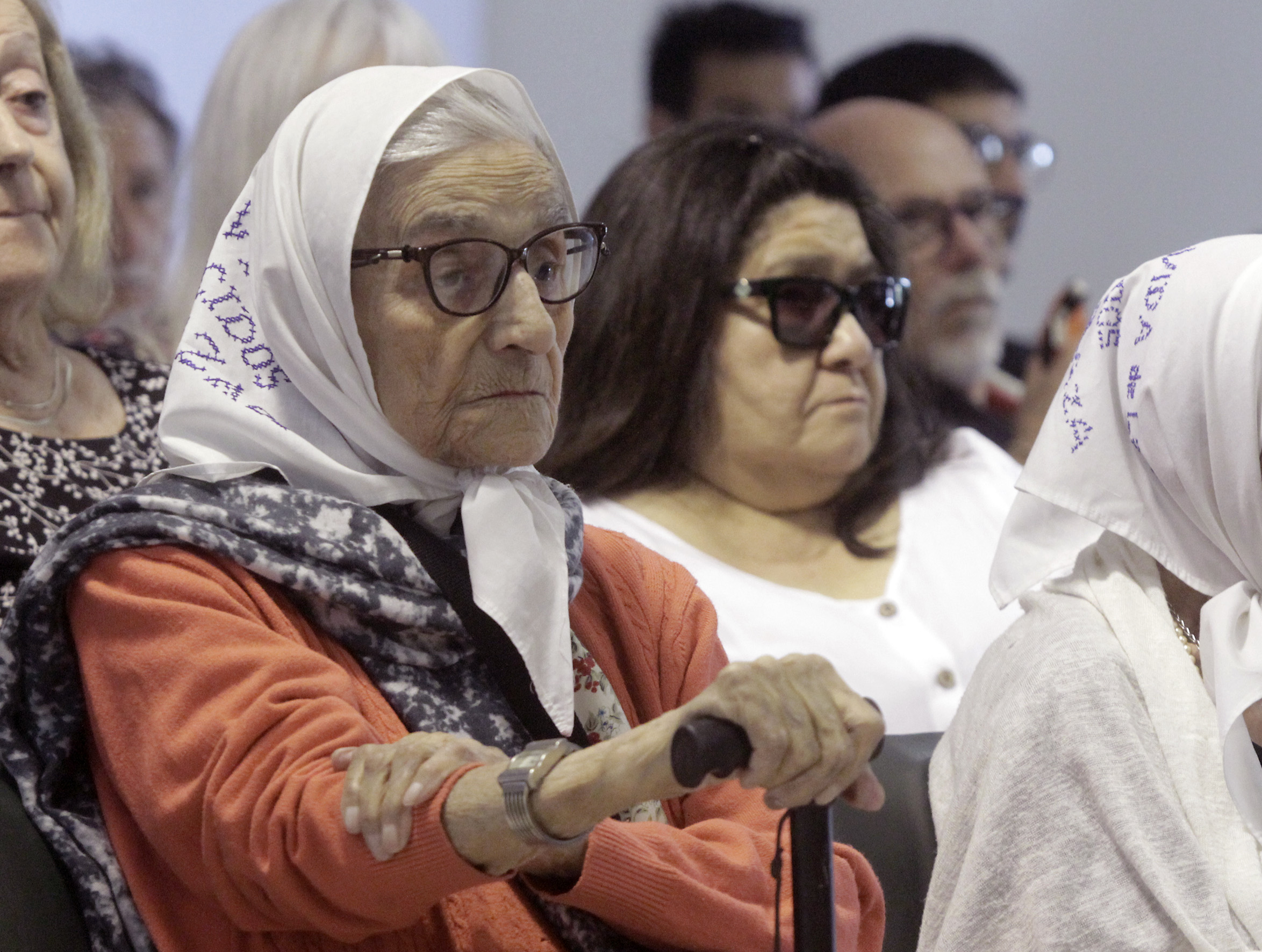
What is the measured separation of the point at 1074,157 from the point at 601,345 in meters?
3.02

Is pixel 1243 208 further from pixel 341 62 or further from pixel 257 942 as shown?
pixel 257 942

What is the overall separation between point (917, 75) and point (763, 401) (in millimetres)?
2112

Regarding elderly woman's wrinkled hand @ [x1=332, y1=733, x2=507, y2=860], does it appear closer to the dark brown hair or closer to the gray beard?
the dark brown hair

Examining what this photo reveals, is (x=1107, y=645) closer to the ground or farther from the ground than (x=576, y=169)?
farther from the ground

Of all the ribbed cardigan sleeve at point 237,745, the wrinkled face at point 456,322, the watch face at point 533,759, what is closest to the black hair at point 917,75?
the wrinkled face at point 456,322

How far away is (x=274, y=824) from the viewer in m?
1.53

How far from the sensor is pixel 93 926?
1743 millimetres

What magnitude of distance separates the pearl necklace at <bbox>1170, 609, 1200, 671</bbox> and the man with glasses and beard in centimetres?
199

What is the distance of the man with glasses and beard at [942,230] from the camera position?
4.36 m

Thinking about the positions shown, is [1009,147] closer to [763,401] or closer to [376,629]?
[763,401]

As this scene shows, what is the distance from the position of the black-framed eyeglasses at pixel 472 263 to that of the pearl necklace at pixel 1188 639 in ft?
2.94

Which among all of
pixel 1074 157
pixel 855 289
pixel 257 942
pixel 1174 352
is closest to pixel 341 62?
pixel 855 289

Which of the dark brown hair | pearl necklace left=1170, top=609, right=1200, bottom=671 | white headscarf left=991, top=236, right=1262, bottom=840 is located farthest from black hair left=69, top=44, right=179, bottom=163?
pearl necklace left=1170, top=609, right=1200, bottom=671

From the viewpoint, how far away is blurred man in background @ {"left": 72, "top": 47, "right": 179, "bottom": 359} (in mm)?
4051
